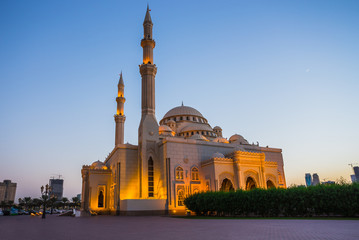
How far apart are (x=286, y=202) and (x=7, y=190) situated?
161 m

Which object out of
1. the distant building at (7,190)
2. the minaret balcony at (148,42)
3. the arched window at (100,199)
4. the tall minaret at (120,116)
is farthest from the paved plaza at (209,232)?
the distant building at (7,190)

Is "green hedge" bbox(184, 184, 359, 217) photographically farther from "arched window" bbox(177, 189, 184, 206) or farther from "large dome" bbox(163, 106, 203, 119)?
"large dome" bbox(163, 106, 203, 119)

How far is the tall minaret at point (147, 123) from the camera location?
107ft

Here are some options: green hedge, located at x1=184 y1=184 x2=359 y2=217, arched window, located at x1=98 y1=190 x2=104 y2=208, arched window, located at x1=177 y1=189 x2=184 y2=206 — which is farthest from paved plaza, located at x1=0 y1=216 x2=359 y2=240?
arched window, located at x1=98 y1=190 x2=104 y2=208

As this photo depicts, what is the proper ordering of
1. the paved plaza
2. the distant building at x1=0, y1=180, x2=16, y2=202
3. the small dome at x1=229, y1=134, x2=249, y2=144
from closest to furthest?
1. the paved plaza
2. the small dome at x1=229, y1=134, x2=249, y2=144
3. the distant building at x1=0, y1=180, x2=16, y2=202

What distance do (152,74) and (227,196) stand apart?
19824 mm

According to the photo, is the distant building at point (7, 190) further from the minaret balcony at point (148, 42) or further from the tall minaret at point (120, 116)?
the minaret balcony at point (148, 42)

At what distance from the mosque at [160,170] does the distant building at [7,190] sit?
133 m

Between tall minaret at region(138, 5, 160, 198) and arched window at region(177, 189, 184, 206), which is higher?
tall minaret at region(138, 5, 160, 198)

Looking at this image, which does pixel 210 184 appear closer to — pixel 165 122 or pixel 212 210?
pixel 212 210

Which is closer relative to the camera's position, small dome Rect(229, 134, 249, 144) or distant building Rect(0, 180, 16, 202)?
small dome Rect(229, 134, 249, 144)

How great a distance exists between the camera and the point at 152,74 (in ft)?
120

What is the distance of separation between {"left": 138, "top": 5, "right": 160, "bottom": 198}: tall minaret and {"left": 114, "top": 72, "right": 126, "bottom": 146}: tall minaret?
35.8ft

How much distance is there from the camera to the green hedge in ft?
59.1
